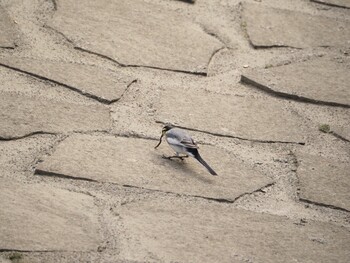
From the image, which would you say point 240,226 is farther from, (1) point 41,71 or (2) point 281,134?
(1) point 41,71

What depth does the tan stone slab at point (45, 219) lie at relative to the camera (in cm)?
296

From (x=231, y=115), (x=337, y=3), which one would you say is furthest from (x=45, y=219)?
(x=337, y=3)

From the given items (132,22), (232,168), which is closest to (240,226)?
(232,168)

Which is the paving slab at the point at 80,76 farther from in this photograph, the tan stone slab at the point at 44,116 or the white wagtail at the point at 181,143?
the white wagtail at the point at 181,143

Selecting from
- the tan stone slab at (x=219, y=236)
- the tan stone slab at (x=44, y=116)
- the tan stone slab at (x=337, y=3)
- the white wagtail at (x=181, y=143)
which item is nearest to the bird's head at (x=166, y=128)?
the white wagtail at (x=181, y=143)

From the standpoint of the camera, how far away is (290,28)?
493cm

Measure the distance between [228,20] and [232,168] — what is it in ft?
4.81

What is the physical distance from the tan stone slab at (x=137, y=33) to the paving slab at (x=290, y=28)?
13.5 inches

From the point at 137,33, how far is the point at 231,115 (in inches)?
35.6

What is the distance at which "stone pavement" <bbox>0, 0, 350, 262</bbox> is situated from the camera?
315 centimetres

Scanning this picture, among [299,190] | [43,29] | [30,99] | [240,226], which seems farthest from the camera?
[43,29]

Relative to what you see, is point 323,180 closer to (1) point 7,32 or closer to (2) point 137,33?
(2) point 137,33

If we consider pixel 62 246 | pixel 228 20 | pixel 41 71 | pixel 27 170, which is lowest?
pixel 62 246

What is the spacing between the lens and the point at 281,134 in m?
4.02
